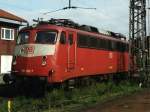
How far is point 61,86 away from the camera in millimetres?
23672

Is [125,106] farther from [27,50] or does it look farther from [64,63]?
[27,50]

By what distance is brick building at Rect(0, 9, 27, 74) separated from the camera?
39.3m

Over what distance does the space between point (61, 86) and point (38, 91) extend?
113 centimetres

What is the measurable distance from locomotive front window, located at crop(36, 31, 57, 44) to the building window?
1688 centimetres

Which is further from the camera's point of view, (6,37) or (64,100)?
(6,37)

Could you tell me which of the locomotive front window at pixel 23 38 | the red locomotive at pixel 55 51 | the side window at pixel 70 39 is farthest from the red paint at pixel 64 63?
the locomotive front window at pixel 23 38

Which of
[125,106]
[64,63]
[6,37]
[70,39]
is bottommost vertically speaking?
[125,106]

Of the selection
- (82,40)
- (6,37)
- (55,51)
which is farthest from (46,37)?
(6,37)

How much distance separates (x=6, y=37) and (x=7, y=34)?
36cm

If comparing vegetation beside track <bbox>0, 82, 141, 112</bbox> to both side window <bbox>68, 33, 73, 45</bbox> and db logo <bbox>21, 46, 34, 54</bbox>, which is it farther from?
side window <bbox>68, 33, 73, 45</bbox>

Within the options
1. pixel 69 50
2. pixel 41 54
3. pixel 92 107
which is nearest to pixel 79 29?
pixel 69 50

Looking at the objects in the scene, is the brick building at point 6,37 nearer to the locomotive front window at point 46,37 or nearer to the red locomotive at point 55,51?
the red locomotive at point 55,51

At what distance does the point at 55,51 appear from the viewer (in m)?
22.5

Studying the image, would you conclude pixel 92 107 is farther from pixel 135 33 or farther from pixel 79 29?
pixel 135 33
